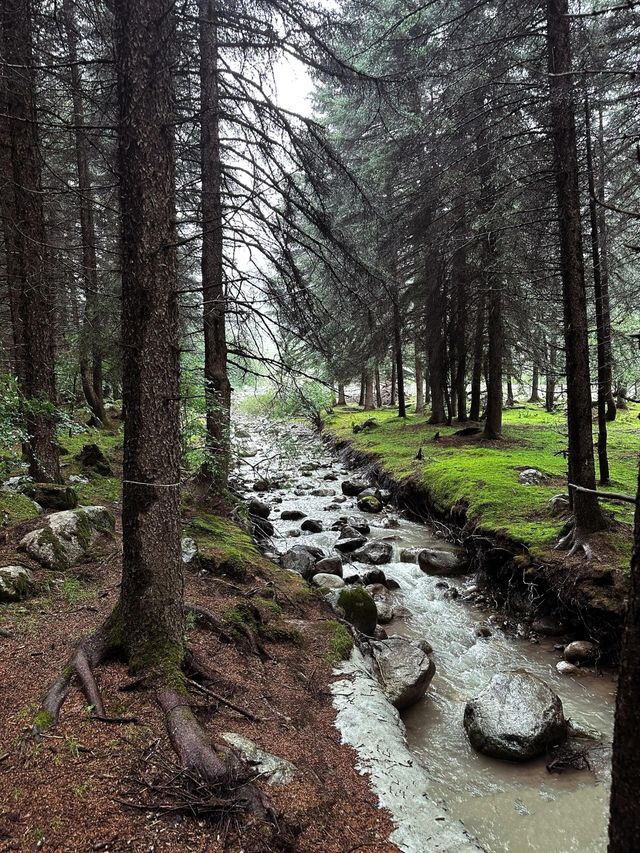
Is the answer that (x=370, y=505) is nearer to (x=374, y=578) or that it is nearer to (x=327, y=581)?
(x=374, y=578)

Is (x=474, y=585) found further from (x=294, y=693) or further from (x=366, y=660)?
(x=294, y=693)

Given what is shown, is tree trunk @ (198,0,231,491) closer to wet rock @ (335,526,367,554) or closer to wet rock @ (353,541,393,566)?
wet rock @ (335,526,367,554)

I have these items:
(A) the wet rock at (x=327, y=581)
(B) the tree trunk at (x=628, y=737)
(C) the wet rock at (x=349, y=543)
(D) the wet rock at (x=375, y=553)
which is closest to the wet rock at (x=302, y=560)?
(A) the wet rock at (x=327, y=581)

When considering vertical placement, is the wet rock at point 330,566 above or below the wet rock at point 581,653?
above

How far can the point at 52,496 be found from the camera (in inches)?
243

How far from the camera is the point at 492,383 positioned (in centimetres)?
1354

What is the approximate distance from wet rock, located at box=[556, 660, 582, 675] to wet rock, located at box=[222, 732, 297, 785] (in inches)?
145

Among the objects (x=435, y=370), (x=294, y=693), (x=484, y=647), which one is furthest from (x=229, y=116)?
(x=435, y=370)

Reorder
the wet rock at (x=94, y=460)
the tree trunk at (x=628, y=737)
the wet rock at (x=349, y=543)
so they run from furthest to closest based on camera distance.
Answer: the wet rock at (x=94, y=460)
the wet rock at (x=349, y=543)
the tree trunk at (x=628, y=737)

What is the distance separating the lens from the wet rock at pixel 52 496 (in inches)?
240

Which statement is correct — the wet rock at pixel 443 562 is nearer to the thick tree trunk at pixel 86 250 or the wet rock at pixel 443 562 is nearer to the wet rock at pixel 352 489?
the wet rock at pixel 352 489

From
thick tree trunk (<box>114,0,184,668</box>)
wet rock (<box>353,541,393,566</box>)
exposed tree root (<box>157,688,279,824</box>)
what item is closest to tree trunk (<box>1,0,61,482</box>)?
thick tree trunk (<box>114,0,184,668</box>)

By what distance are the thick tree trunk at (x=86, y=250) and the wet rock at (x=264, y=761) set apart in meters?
3.52

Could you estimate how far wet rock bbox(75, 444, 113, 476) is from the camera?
9.12 m
